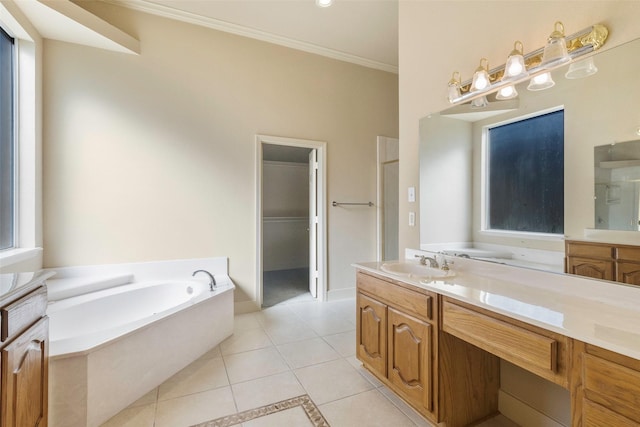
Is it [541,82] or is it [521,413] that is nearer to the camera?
[541,82]

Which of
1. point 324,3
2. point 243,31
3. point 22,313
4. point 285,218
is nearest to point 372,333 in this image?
point 22,313

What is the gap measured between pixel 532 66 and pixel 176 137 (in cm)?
304

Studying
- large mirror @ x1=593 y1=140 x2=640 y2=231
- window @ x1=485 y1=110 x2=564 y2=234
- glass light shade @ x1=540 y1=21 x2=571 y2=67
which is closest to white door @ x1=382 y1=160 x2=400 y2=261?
window @ x1=485 y1=110 x2=564 y2=234

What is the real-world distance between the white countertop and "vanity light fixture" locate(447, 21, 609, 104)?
1005 millimetres

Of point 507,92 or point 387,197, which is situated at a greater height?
point 507,92

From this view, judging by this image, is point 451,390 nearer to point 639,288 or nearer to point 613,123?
point 639,288

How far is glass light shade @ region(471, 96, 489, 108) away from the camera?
5.80ft

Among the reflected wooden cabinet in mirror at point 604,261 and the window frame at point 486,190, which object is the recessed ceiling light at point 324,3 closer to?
the window frame at point 486,190

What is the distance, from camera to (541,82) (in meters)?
1.46

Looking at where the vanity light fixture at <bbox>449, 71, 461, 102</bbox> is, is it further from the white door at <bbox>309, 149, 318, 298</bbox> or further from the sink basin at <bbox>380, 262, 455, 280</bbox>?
the white door at <bbox>309, 149, 318, 298</bbox>

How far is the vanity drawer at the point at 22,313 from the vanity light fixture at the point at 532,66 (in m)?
2.46

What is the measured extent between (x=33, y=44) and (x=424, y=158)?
11.0 feet

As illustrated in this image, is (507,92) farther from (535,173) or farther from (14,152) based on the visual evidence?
(14,152)

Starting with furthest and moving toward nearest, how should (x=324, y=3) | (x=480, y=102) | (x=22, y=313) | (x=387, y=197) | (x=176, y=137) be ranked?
(x=387, y=197)
(x=176, y=137)
(x=324, y=3)
(x=480, y=102)
(x=22, y=313)
